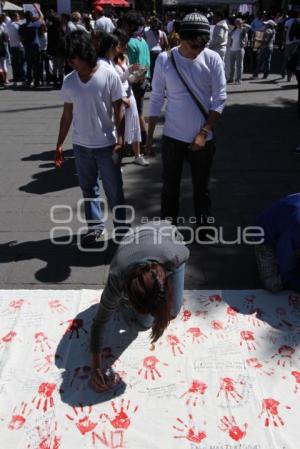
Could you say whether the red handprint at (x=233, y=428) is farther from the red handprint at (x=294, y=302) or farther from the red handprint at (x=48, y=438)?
the red handprint at (x=294, y=302)

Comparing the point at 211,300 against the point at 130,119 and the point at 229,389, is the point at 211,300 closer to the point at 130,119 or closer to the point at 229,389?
the point at 229,389

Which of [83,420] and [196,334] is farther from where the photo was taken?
[196,334]

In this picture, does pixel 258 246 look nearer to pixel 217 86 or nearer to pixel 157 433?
pixel 217 86

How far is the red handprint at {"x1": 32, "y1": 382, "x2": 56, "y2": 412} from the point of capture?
2283 mm

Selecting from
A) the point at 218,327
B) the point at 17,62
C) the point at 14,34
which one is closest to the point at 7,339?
the point at 218,327

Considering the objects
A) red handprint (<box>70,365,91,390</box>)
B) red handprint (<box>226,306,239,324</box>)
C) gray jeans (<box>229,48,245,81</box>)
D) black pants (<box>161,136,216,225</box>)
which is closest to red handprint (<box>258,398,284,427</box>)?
red handprint (<box>226,306,239,324</box>)

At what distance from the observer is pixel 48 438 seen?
2113mm

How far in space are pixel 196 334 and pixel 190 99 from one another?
4.91 feet

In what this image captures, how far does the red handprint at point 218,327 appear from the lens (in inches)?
108

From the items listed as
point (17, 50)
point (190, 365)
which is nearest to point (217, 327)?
point (190, 365)

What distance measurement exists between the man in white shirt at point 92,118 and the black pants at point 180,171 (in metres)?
0.33

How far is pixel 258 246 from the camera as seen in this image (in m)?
3.27

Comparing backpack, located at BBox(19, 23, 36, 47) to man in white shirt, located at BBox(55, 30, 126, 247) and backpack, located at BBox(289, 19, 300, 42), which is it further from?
man in white shirt, located at BBox(55, 30, 126, 247)

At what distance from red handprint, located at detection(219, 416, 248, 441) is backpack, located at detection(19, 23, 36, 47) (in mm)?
9308
